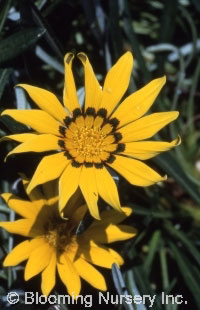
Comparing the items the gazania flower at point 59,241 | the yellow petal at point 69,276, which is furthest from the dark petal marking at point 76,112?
the yellow petal at point 69,276

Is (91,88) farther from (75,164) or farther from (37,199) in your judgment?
(37,199)

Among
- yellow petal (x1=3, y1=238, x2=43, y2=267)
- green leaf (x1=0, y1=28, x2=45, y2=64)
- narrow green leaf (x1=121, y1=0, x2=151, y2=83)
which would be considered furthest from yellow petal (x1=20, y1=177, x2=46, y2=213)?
narrow green leaf (x1=121, y1=0, x2=151, y2=83)

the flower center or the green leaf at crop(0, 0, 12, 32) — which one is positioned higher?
the green leaf at crop(0, 0, 12, 32)

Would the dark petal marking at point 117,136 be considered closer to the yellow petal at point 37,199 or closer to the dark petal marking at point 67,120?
the dark petal marking at point 67,120

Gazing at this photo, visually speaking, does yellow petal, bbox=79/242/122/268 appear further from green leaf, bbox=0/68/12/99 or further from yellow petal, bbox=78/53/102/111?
green leaf, bbox=0/68/12/99

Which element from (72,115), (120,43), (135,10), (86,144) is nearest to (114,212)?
(86,144)

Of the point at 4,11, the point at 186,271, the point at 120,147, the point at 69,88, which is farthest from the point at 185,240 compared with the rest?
the point at 4,11

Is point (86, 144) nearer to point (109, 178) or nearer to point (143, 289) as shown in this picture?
point (109, 178)

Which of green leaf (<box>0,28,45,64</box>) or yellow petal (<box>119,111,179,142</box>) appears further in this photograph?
green leaf (<box>0,28,45,64</box>)
